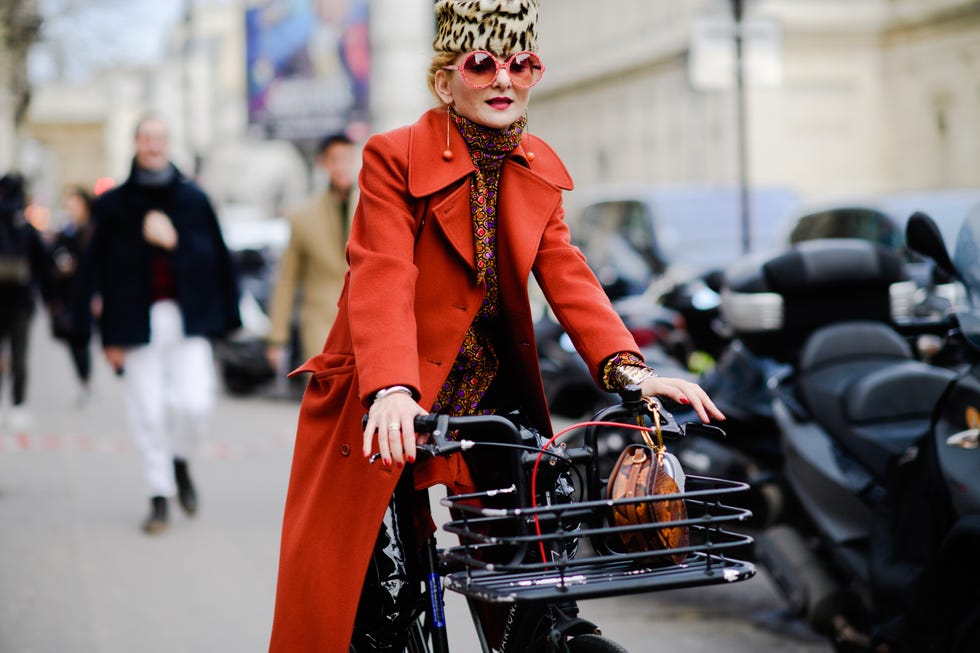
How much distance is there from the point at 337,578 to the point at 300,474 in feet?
0.86

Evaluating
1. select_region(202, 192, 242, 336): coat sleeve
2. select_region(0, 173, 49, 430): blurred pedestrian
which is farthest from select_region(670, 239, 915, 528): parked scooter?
select_region(0, 173, 49, 430): blurred pedestrian

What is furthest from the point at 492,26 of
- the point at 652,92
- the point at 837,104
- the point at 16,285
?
the point at 652,92

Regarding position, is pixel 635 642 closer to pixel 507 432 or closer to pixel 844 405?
pixel 844 405

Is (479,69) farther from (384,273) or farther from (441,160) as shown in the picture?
(384,273)

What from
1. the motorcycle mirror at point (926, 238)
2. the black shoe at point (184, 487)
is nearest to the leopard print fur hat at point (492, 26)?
the motorcycle mirror at point (926, 238)

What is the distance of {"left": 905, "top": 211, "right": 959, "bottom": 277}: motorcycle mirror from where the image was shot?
4315mm

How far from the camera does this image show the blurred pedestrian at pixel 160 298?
26.0 feet

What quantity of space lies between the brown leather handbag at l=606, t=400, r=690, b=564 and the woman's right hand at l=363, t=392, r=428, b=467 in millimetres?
387

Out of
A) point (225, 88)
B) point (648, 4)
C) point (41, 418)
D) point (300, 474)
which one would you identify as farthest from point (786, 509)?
point (225, 88)

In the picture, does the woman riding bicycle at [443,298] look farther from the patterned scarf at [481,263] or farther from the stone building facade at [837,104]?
the stone building facade at [837,104]

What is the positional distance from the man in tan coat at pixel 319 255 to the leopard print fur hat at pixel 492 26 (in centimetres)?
561

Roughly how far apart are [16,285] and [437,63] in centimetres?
932

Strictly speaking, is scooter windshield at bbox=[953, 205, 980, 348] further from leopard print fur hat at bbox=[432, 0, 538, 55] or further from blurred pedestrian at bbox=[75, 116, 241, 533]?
blurred pedestrian at bbox=[75, 116, 241, 533]

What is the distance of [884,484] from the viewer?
5.22m
